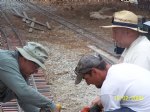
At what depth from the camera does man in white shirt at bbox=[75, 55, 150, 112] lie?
3.70 metres

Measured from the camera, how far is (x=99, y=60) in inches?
156

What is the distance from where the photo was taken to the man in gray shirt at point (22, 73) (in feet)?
13.3

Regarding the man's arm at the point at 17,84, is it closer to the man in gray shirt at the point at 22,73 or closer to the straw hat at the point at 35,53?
the man in gray shirt at the point at 22,73

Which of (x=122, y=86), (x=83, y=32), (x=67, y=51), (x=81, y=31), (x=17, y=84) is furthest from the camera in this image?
(x=81, y=31)

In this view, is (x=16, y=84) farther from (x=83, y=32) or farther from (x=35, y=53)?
(x=83, y=32)

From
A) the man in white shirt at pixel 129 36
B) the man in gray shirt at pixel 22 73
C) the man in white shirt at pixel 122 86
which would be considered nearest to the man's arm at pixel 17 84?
the man in gray shirt at pixel 22 73

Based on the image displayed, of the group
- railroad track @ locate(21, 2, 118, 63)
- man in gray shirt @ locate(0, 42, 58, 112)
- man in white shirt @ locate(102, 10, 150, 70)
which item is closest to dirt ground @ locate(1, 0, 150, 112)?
railroad track @ locate(21, 2, 118, 63)

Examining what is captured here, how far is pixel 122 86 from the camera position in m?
3.70

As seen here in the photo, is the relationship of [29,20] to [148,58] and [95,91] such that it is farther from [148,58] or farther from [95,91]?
[148,58]

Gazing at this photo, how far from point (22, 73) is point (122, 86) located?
1124 mm


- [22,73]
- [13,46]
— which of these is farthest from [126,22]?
[13,46]

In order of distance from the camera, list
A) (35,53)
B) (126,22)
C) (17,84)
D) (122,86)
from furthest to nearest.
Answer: (126,22) → (35,53) → (17,84) → (122,86)

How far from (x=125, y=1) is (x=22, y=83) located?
Result: 960 inches

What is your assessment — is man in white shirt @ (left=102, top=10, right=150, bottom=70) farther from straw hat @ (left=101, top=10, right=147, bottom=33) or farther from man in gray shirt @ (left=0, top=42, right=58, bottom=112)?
man in gray shirt @ (left=0, top=42, right=58, bottom=112)
